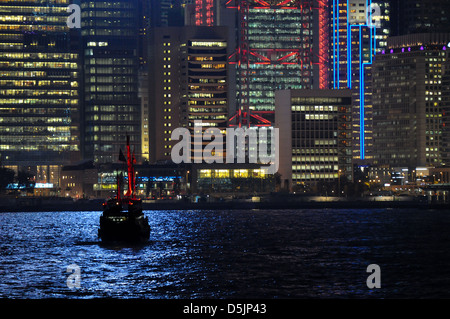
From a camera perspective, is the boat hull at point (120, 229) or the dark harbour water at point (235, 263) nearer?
the dark harbour water at point (235, 263)

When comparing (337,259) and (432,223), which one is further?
(432,223)

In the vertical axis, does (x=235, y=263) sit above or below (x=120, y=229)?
below

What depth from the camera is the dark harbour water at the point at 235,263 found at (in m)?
74.9

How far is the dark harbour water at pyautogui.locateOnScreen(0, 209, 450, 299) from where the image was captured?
74.9 m

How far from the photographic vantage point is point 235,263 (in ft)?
332

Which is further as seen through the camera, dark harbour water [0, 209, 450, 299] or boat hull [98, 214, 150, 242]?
boat hull [98, 214, 150, 242]

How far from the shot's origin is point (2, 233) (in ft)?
566

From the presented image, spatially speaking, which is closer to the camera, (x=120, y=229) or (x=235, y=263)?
(x=235, y=263)
